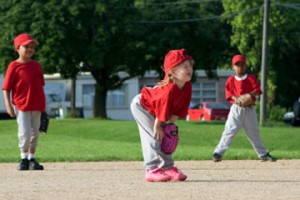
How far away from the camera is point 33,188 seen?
10.4 metres

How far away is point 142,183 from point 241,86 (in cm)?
516

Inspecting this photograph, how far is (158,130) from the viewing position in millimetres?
11195

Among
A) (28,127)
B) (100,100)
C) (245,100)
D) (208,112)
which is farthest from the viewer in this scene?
(208,112)

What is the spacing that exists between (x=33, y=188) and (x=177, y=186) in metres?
1.53

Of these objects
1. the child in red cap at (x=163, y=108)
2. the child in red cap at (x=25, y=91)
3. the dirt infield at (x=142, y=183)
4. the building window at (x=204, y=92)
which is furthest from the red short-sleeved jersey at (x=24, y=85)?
the building window at (x=204, y=92)

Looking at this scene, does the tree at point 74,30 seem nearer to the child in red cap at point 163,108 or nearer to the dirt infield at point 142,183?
the dirt infield at point 142,183

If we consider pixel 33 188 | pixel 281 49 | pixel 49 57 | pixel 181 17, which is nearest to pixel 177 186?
pixel 33 188

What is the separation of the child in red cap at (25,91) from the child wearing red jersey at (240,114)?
11.2ft

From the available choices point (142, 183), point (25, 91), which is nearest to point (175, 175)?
point (142, 183)

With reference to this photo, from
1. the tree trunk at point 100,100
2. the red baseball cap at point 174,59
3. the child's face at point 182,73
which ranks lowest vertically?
the tree trunk at point 100,100

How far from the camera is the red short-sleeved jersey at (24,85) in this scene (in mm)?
13602

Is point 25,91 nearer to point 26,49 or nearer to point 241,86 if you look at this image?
point 26,49

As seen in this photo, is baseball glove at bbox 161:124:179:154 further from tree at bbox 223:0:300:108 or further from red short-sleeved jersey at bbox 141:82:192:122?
tree at bbox 223:0:300:108

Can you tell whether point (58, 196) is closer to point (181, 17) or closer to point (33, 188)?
point (33, 188)
